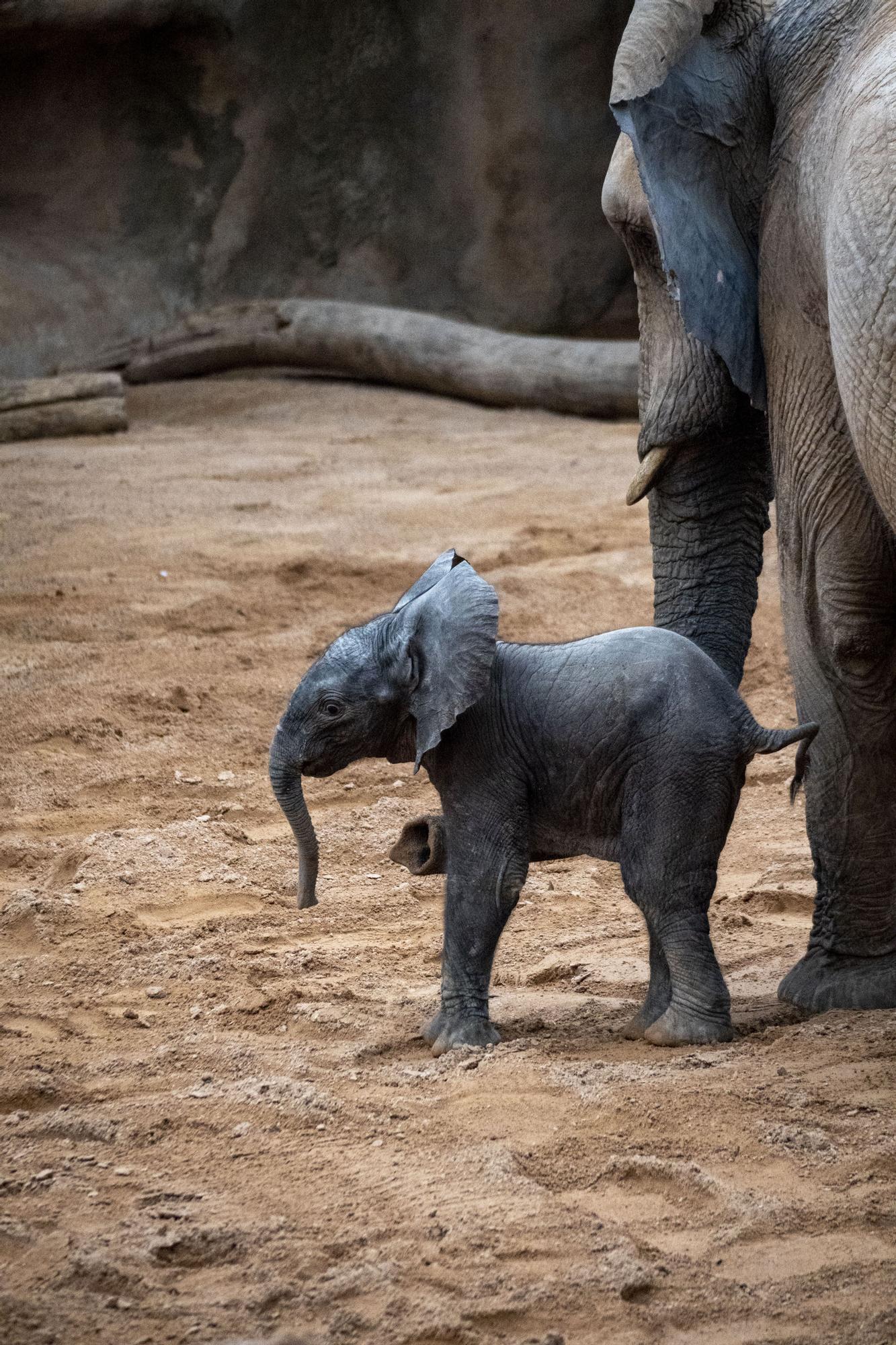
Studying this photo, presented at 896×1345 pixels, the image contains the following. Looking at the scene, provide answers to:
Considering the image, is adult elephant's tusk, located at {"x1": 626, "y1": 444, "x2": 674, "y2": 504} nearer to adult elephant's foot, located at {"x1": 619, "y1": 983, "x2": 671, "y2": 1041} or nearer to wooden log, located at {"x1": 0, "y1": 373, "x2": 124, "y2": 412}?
adult elephant's foot, located at {"x1": 619, "y1": 983, "x2": 671, "y2": 1041}

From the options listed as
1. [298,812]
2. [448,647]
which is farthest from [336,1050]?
[448,647]

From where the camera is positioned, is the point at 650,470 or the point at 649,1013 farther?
the point at 650,470

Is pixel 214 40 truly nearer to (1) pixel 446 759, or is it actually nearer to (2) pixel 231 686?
(2) pixel 231 686

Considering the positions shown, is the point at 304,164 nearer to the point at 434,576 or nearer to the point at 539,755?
the point at 434,576

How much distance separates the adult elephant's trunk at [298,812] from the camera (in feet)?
10.7

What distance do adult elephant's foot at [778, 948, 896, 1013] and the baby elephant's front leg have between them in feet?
2.17

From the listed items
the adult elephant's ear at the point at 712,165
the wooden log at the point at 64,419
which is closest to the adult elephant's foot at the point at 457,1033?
the adult elephant's ear at the point at 712,165

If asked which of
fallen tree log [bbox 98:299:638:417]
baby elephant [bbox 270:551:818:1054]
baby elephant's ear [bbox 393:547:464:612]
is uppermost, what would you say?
fallen tree log [bbox 98:299:638:417]

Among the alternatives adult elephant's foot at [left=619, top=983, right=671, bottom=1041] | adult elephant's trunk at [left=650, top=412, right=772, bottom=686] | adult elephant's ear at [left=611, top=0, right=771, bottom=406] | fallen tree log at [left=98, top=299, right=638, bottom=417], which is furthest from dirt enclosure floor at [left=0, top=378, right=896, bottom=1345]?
fallen tree log at [left=98, top=299, right=638, bottom=417]

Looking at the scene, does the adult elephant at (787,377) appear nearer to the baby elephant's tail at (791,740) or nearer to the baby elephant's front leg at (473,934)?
the baby elephant's tail at (791,740)

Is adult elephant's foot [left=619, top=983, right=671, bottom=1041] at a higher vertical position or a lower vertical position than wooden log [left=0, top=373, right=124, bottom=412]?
lower

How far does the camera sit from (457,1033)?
3.22 meters

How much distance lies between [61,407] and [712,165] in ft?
20.7

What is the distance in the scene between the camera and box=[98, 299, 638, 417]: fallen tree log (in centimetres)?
995
